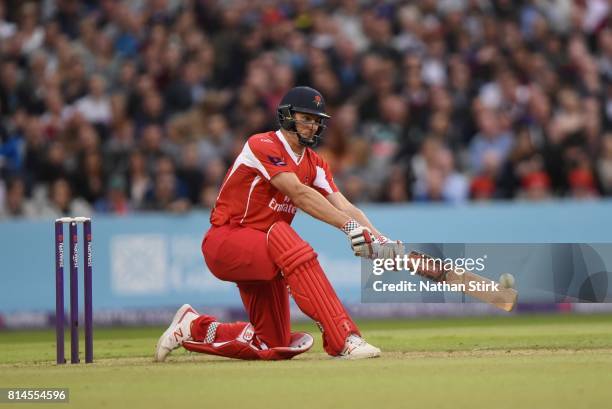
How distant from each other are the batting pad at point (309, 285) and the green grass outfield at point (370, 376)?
0.91ft

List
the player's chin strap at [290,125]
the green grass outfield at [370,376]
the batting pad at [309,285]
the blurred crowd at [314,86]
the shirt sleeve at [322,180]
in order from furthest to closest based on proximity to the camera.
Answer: the blurred crowd at [314,86], the shirt sleeve at [322,180], the player's chin strap at [290,125], the batting pad at [309,285], the green grass outfield at [370,376]

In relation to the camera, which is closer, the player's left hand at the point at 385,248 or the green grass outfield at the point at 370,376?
the green grass outfield at the point at 370,376

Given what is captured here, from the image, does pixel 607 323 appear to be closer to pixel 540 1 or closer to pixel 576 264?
pixel 576 264

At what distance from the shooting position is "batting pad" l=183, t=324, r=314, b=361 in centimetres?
1070

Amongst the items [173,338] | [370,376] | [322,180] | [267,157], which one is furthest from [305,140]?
[370,376]

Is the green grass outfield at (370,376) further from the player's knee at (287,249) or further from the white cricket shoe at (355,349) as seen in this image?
the player's knee at (287,249)

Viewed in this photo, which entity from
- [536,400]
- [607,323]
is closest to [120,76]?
[607,323]

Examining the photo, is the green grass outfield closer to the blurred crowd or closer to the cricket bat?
the cricket bat

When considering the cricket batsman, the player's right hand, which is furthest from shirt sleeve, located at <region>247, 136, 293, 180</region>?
the player's right hand

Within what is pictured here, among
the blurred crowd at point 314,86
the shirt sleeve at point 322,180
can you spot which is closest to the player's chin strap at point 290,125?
the shirt sleeve at point 322,180

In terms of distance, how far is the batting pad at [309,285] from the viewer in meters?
10.1

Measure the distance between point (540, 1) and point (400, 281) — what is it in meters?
11.3

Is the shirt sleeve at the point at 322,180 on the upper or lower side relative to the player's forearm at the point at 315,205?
upper

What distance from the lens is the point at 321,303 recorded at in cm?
1015
